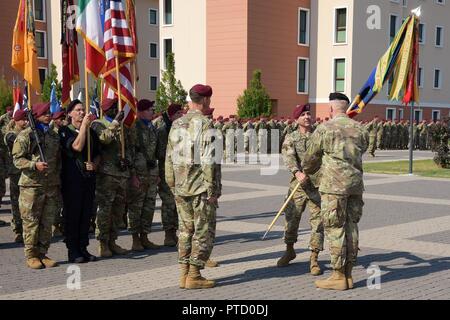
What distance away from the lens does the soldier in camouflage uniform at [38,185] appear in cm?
735

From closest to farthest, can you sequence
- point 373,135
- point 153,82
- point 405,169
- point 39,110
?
point 39,110 < point 405,169 < point 373,135 < point 153,82

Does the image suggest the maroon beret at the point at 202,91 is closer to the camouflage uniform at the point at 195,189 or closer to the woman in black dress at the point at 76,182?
the camouflage uniform at the point at 195,189

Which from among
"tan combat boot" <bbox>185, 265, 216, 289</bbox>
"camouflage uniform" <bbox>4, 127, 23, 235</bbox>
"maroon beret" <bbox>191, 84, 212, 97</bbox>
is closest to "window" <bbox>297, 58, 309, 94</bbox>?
"camouflage uniform" <bbox>4, 127, 23, 235</bbox>

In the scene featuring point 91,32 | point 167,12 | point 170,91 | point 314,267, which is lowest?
point 314,267

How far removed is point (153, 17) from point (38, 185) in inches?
1743

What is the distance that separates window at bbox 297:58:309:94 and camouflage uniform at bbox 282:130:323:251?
33164 millimetres

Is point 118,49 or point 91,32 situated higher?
point 91,32

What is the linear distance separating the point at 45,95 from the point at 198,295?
34491 mm

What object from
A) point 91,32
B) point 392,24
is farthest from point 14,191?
point 392,24

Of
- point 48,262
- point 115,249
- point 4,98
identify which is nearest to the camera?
point 48,262

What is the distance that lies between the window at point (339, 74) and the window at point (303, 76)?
7.11 feet

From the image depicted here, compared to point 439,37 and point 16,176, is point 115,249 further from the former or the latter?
point 439,37

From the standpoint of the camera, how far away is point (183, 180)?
253 inches

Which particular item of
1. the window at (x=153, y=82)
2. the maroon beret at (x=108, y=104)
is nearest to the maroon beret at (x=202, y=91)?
the maroon beret at (x=108, y=104)
